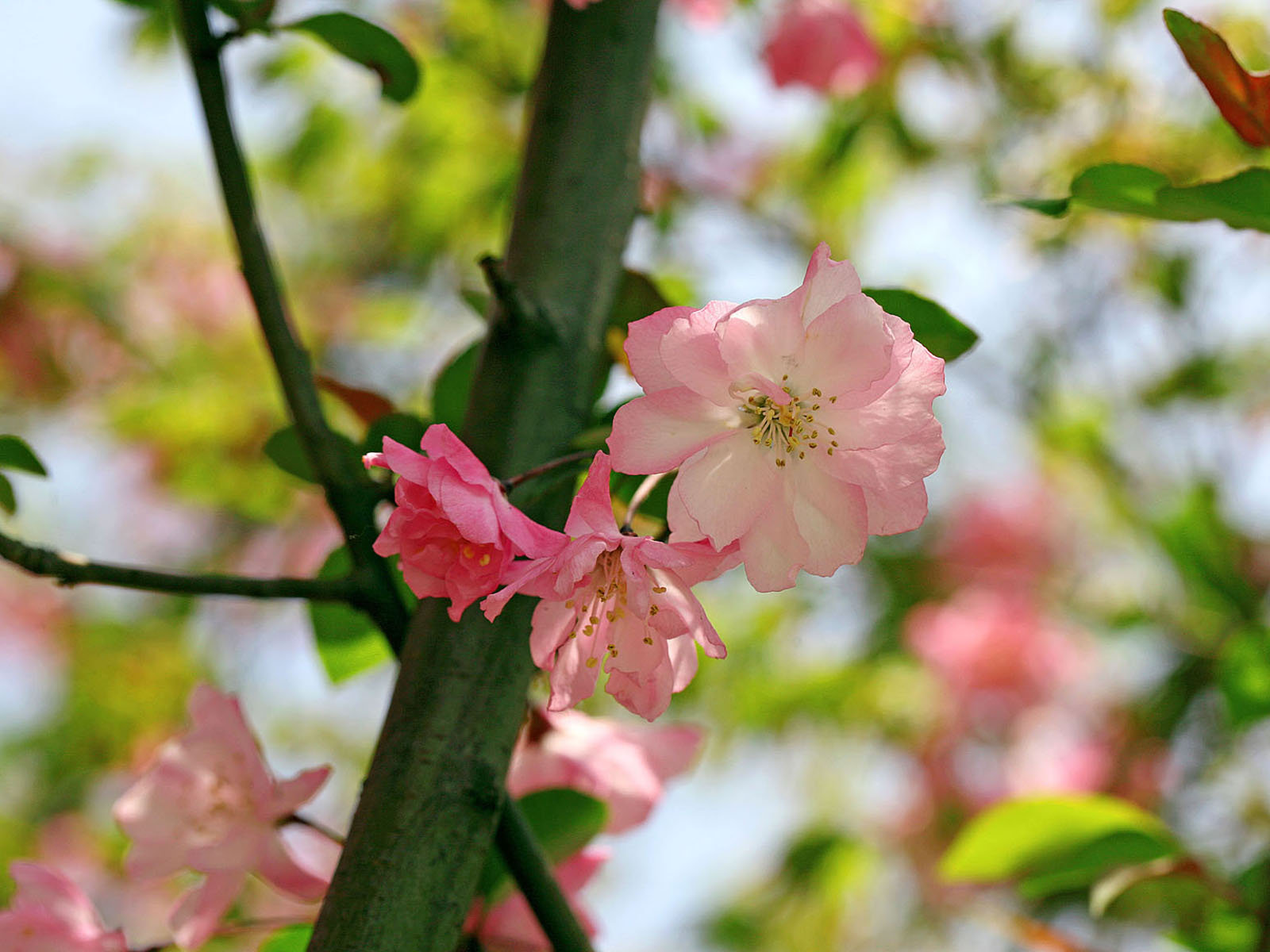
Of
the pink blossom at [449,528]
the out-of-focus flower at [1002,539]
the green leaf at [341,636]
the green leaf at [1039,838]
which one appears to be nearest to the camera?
the pink blossom at [449,528]

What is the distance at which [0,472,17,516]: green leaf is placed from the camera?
515 mm

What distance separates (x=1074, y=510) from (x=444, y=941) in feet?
8.20

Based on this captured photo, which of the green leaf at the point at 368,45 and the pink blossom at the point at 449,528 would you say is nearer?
the pink blossom at the point at 449,528

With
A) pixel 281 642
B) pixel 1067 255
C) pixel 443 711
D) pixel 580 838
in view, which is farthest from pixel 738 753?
pixel 443 711

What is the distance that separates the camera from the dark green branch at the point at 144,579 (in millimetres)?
430

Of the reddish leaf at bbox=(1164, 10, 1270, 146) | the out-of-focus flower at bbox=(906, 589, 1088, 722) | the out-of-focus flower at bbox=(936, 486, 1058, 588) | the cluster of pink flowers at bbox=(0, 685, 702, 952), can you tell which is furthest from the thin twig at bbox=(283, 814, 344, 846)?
the out-of-focus flower at bbox=(936, 486, 1058, 588)

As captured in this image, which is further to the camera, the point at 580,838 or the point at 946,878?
the point at 946,878

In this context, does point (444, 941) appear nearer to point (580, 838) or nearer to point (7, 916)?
point (580, 838)

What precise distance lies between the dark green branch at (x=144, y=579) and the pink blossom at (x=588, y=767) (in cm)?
19

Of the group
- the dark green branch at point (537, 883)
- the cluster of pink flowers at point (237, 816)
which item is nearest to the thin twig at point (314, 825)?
the cluster of pink flowers at point (237, 816)

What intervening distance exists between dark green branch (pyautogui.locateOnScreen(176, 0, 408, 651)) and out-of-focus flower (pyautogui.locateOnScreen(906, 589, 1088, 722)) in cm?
185

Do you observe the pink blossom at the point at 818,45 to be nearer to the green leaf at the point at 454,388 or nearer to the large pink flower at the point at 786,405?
the green leaf at the point at 454,388

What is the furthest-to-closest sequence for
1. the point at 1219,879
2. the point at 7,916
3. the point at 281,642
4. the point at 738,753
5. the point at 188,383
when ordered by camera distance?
the point at 281,642 → the point at 738,753 → the point at 188,383 → the point at 1219,879 → the point at 7,916

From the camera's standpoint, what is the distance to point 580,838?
1.92ft
